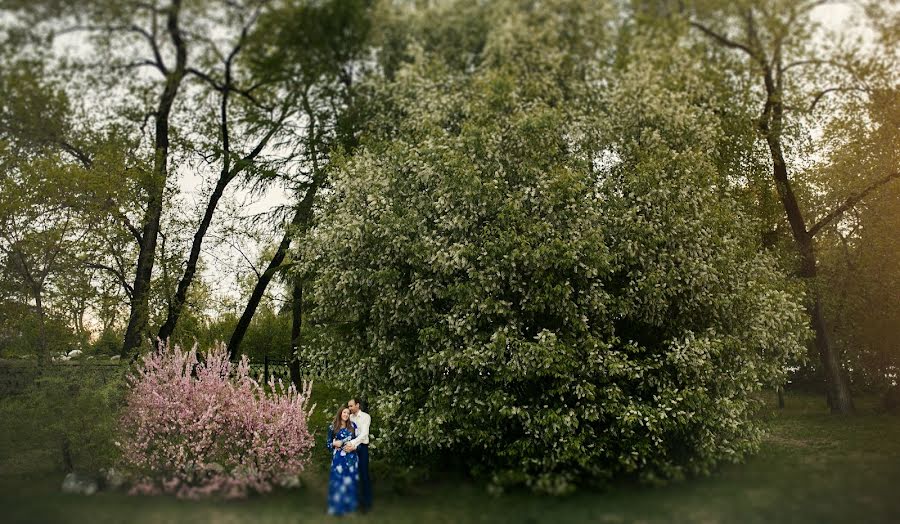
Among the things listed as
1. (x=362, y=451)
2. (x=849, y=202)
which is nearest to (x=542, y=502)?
(x=362, y=451)

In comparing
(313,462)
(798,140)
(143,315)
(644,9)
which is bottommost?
(313,462)

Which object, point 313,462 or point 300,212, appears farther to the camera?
point 300,212

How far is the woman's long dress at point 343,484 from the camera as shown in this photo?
10727 millimetres

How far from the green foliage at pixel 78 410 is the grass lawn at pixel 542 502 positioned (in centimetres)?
71

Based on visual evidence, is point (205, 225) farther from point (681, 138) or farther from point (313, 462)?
point (681, 138)

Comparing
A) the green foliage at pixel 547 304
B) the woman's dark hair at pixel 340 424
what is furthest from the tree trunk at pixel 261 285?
the woman's dark hair at pixel 340 424

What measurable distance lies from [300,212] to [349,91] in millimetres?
4312

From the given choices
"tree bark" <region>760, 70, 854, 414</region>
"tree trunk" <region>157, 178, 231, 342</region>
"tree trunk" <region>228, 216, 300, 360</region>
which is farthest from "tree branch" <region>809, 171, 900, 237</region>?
"tree trunk" <region>157, 178, 231, 342</region>

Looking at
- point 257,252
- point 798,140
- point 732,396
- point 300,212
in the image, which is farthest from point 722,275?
point 257,252

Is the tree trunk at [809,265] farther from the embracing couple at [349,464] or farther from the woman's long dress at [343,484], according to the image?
the woman's long dress at [343,484]

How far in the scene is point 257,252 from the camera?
2362 cm

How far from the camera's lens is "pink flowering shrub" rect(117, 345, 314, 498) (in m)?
12.2

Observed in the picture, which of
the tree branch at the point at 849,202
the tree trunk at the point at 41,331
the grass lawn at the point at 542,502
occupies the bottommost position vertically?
the grass lawn at the point at 542,502

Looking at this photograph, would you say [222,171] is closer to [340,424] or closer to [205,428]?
[205,428]
